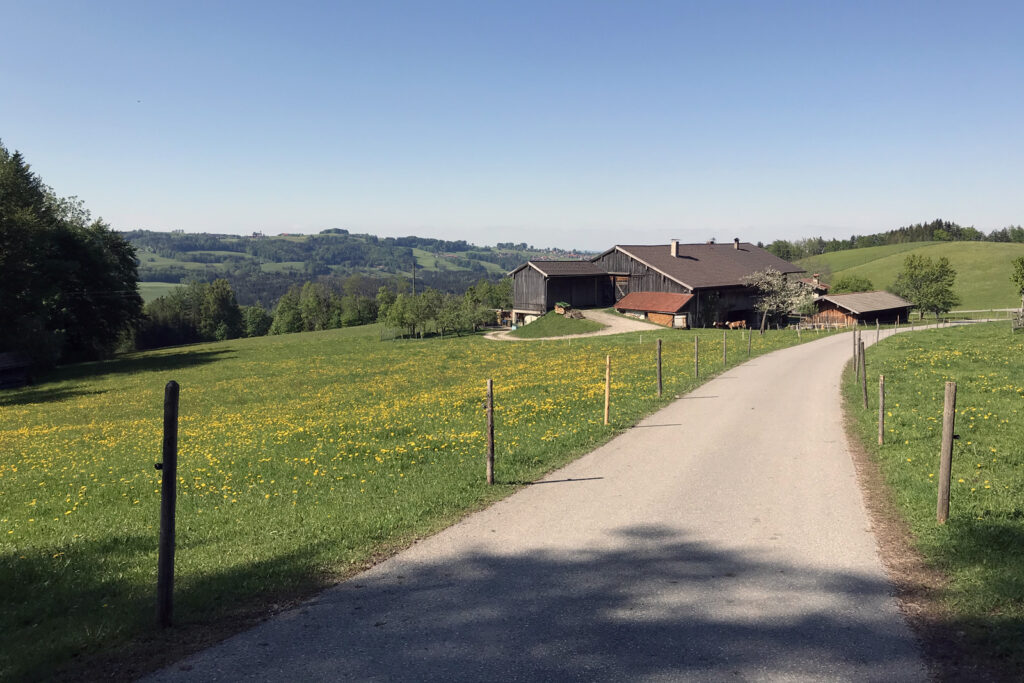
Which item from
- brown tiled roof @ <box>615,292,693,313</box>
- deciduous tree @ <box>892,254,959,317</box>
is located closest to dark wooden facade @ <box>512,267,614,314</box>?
brown tiled roof @ <box>615,292,693,313</box>

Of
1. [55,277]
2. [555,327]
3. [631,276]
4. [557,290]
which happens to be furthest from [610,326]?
[55,277]

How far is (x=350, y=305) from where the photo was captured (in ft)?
490

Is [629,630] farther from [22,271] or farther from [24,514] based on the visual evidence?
[22,271]

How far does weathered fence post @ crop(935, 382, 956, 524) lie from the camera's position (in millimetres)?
9263

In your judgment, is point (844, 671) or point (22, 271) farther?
point (22, 271)

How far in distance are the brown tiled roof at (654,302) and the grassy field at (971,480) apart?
40.5 m

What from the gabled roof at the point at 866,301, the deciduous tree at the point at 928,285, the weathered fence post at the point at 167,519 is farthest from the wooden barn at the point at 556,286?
the weathered fence post at the point at 167,519

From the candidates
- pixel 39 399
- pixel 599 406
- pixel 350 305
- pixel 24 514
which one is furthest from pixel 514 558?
pixel 350 305

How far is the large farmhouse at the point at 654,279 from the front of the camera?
2746 inches

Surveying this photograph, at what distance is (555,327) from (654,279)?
1423 cm

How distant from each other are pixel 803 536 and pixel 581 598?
404 cm

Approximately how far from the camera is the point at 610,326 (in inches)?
2596

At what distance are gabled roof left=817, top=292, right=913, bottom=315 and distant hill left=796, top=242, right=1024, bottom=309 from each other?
20.4m

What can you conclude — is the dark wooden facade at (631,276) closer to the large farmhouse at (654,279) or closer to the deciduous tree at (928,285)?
the large farmhouse at (654,279)
